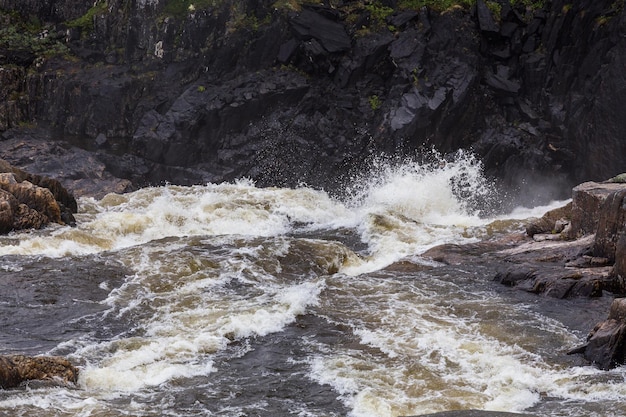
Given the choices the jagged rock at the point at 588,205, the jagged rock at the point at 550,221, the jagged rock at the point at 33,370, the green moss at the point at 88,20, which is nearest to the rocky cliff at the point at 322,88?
the green moss at the point at 88,20

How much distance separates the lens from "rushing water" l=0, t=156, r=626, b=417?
1009 centimetres

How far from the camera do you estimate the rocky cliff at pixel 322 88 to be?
26125mm

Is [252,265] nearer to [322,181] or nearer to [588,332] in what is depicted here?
[588,332]

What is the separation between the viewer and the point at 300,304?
46.8ft

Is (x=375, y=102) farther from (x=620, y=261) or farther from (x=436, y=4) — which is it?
(x=620, y=261)

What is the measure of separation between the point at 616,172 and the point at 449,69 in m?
7.07

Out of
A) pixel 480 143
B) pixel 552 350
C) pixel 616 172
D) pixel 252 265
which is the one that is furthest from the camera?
pixel 480 143

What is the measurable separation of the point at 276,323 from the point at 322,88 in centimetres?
1680

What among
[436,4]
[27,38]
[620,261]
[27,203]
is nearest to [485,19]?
[436,4]

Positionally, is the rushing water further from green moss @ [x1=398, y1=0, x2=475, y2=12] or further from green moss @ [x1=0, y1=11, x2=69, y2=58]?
green moss @ [x1=0, y1=11, x2=69, y2=58]

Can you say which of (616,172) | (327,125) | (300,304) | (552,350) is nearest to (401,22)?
(327,125)

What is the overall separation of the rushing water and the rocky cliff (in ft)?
18.7

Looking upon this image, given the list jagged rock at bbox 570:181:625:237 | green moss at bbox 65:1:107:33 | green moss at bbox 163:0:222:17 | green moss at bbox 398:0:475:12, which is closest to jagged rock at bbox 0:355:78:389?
jagged rock at bbox 570:181:625:237

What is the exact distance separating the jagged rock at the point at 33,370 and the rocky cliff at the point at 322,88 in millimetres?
17103
